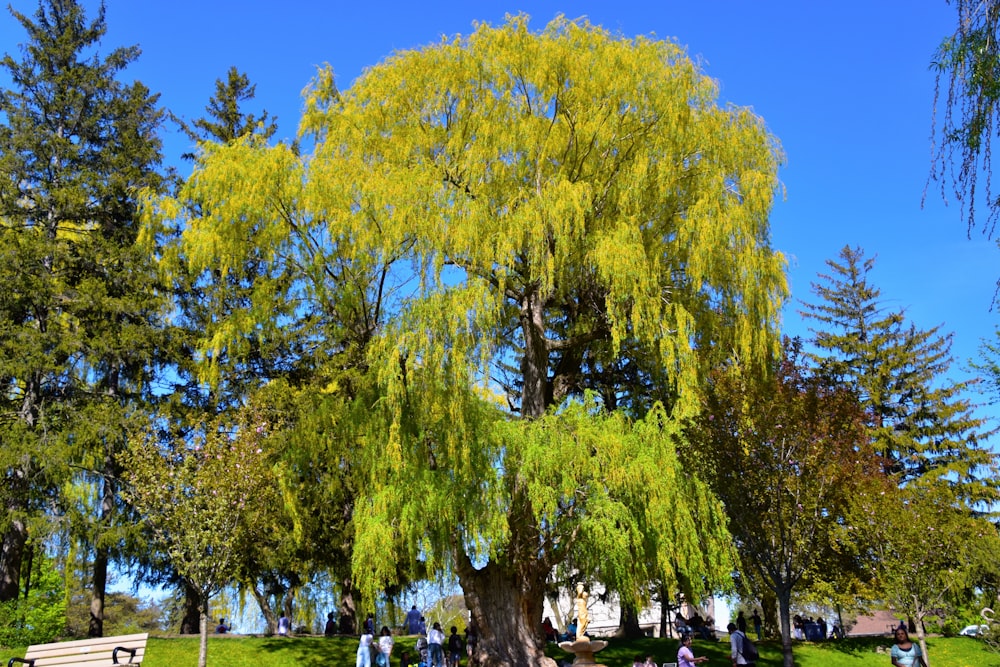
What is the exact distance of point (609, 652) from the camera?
19.1 meters

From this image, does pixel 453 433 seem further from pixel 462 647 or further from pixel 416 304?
pixel 462 647

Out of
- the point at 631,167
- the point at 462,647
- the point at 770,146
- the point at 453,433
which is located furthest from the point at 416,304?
the point at 462,647

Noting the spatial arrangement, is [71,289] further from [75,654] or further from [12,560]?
[75,654]

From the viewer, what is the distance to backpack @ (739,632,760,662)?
12594 millimetres

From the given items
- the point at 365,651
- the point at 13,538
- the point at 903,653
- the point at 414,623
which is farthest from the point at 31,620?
the point at 903,653

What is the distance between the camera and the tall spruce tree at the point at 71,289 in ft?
59.7

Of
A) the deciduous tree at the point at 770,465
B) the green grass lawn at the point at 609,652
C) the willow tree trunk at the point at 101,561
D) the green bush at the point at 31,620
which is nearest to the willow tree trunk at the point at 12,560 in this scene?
the green bush at the point at 31,620

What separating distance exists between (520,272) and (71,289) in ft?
43.1

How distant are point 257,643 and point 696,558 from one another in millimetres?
10685

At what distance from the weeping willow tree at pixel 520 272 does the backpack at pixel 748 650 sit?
1.24 m

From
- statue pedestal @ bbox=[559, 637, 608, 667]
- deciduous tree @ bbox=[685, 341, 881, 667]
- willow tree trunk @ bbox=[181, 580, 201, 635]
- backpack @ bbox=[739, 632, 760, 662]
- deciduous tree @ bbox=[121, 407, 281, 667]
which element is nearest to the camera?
statue pedestal @ bbox=[559, 637, 608, 667]

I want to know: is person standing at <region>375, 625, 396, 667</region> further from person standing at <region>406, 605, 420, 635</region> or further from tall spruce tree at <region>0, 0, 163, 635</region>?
tall spruce tree at <region>0, 0, 163, 635</region>

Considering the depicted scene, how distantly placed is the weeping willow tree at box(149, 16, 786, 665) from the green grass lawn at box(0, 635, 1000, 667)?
4217 mm

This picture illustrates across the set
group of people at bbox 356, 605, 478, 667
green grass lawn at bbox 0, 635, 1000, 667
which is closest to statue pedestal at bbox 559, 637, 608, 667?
group of people at bbox 356, 605, 478, 667
